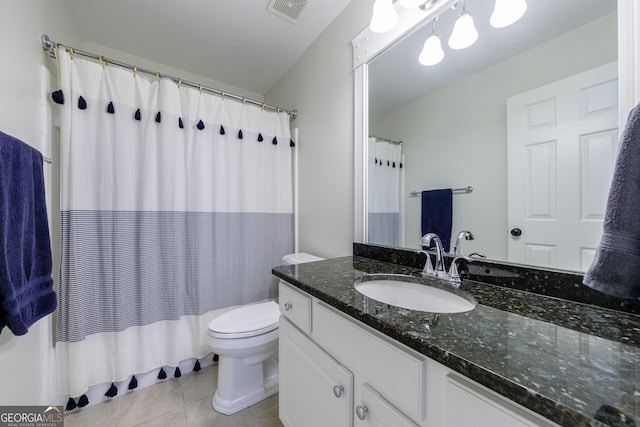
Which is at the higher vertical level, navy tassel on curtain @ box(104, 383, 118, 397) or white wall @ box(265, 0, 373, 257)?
white wall @ box(265, 0, 373, 257)

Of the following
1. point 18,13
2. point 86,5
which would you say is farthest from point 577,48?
point 86,5

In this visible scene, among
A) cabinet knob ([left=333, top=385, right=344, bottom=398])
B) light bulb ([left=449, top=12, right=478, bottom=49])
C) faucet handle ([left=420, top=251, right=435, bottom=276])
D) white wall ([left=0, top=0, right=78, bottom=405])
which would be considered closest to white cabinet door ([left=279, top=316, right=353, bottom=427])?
cabinet knob ([left=333, top=385, right=344, bottom=398])

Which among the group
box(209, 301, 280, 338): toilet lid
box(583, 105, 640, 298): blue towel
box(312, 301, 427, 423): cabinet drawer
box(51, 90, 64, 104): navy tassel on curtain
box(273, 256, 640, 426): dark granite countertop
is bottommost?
box(209, 301, 280, 338): toilet lid

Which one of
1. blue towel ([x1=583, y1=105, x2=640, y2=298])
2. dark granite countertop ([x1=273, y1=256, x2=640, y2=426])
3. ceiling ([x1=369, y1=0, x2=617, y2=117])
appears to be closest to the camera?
dark granite countertop ([x1=273, y1=256, x2=640, y2=426])

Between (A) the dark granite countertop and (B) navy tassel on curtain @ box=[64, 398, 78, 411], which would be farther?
(B) navy tassel on curtain @ box=[64, 398, 78, 411]

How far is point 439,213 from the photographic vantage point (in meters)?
1.07

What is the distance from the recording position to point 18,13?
0.98 m

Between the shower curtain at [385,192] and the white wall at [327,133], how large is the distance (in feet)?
0.48

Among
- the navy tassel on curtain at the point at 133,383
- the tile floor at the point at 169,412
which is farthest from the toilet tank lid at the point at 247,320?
the navy tassel on curtain at the point at 133,383

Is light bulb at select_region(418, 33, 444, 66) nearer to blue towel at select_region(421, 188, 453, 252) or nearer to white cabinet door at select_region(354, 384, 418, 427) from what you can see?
blue towel at select_region(421, 188, 453, 252)

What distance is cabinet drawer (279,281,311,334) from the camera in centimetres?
85

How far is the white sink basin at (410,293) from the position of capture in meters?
0.80

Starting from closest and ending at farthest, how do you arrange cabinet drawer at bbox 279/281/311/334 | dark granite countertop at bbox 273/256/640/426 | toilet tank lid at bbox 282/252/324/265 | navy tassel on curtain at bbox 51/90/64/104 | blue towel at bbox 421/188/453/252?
dark granite countertop at bbox 273/256/640/426 < cabinet drawer at bbox 279/281/311/334 < blue towel at bbox 421/188/453/252 < navy tassel on curtain at bbox 51/90/64/104 < toilet tank lid at bbox 282/252/324/265

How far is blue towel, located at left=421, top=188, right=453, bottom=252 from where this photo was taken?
103 cm
